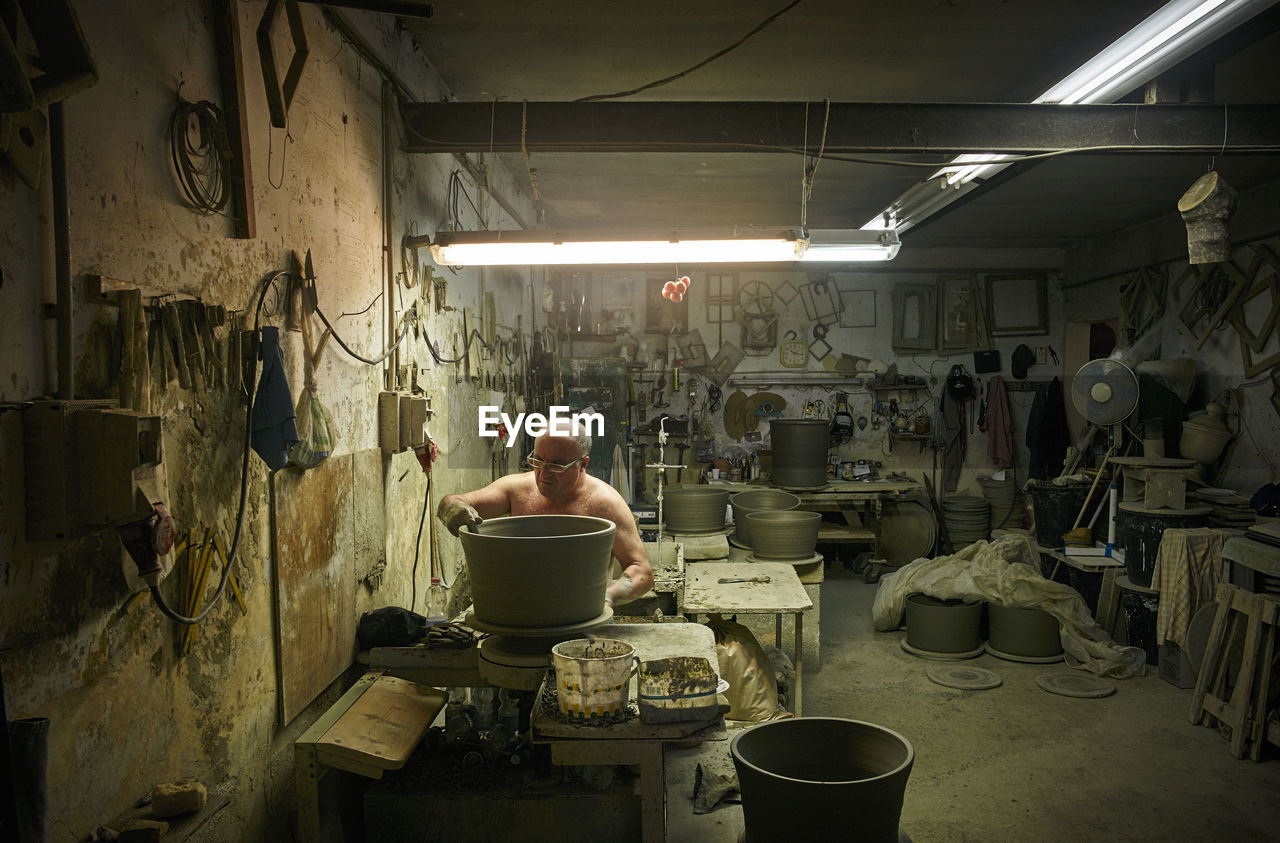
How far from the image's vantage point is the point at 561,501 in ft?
13.3

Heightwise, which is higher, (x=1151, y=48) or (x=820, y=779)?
(x=1151, y=48)

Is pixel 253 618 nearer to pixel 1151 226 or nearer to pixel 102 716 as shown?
pixel 102 716

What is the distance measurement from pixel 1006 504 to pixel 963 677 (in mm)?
4109

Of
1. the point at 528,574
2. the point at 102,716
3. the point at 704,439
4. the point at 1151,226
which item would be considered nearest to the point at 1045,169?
the point at 1151,226

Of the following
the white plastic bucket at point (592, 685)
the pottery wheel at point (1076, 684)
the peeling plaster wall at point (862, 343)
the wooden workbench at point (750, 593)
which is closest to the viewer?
the white plastic bucket at point (592, 685)

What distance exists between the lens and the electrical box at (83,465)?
4.91 ft

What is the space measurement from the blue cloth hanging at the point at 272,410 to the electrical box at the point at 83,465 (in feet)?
2.03

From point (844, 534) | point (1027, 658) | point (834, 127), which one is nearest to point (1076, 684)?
point (1027, 658)

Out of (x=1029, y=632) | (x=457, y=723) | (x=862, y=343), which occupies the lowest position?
(x=1029, y=632)

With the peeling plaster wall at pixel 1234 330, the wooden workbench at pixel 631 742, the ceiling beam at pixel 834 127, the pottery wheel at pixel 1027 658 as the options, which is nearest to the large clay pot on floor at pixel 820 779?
the wooden workbench at pixel 631 742

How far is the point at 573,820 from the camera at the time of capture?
267cm

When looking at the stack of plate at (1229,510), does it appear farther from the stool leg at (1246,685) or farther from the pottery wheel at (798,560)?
the pottery wheel at (798,560)

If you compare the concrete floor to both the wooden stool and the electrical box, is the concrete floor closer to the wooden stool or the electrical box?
the wooden stool

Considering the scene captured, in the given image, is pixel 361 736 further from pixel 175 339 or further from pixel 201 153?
pixel 201 153
